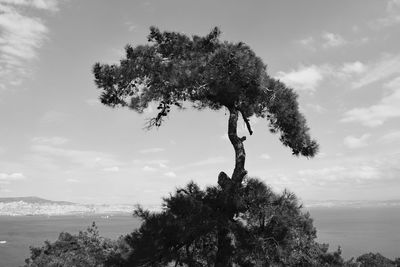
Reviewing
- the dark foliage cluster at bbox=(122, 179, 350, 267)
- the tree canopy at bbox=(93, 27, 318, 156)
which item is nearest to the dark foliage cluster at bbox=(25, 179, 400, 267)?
the dark foliage cluster at bbox=(122, 179, 350, 267)

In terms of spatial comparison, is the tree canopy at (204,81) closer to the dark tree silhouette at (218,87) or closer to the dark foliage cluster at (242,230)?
the dark tree silhouette at (218,87)

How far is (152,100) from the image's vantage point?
8297 mm

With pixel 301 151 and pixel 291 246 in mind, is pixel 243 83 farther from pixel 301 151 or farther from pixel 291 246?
pixel 291 246

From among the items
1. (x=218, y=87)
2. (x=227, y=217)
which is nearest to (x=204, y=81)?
(x=218, y=87)

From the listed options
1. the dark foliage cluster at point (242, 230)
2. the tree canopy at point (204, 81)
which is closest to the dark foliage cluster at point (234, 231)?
the dark foliage cluster at point (242, 230)

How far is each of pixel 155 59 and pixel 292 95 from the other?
313cm

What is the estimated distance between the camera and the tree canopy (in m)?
7.81

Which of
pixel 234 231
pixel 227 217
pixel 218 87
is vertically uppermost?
pixel 218 87

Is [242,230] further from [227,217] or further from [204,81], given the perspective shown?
[204,81]

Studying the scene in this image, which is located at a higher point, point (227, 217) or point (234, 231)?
point (227, 217)

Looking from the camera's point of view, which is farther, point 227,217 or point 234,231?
point 227,217

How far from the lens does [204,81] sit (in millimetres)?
7895

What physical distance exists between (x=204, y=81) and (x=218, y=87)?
13.5 inches

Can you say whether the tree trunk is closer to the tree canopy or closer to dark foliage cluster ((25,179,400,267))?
dark foliage cluster ((25,179,400,267))
